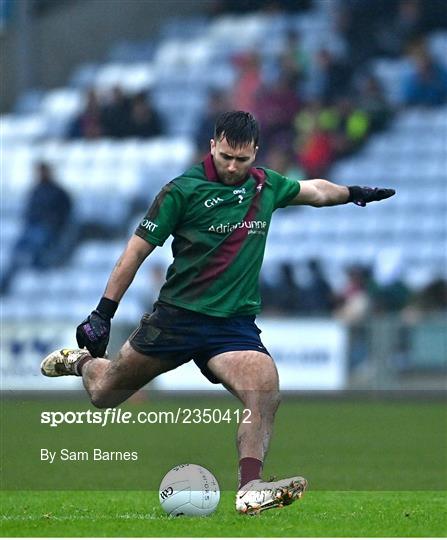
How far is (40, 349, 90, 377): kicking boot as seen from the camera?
347 inches

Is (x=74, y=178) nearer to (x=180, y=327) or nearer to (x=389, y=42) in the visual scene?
(x=389, y=42)

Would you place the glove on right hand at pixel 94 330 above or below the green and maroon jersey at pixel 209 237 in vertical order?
below

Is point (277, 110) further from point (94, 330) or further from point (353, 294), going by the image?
point (94, 330)

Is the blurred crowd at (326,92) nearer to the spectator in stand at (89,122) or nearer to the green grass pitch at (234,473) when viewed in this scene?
the spectator in stand at (89,122)

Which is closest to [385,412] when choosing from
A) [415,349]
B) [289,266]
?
[415,349]

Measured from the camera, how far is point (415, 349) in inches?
772

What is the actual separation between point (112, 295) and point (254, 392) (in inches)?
36.9

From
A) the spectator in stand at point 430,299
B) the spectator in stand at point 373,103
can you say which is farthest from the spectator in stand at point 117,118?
the spectator in stand at point 430,299

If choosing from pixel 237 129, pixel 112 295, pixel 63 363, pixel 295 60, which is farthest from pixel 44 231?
pixel 237 129

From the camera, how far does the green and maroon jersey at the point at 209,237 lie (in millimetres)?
7793

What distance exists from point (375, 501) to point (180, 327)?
5.72 ft

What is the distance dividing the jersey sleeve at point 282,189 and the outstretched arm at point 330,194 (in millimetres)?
79

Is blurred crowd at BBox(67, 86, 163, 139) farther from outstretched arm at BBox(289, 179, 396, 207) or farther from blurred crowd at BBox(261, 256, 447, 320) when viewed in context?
outstretched arm at BBox(289, 179, 396, 207)

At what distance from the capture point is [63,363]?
8.91 m
